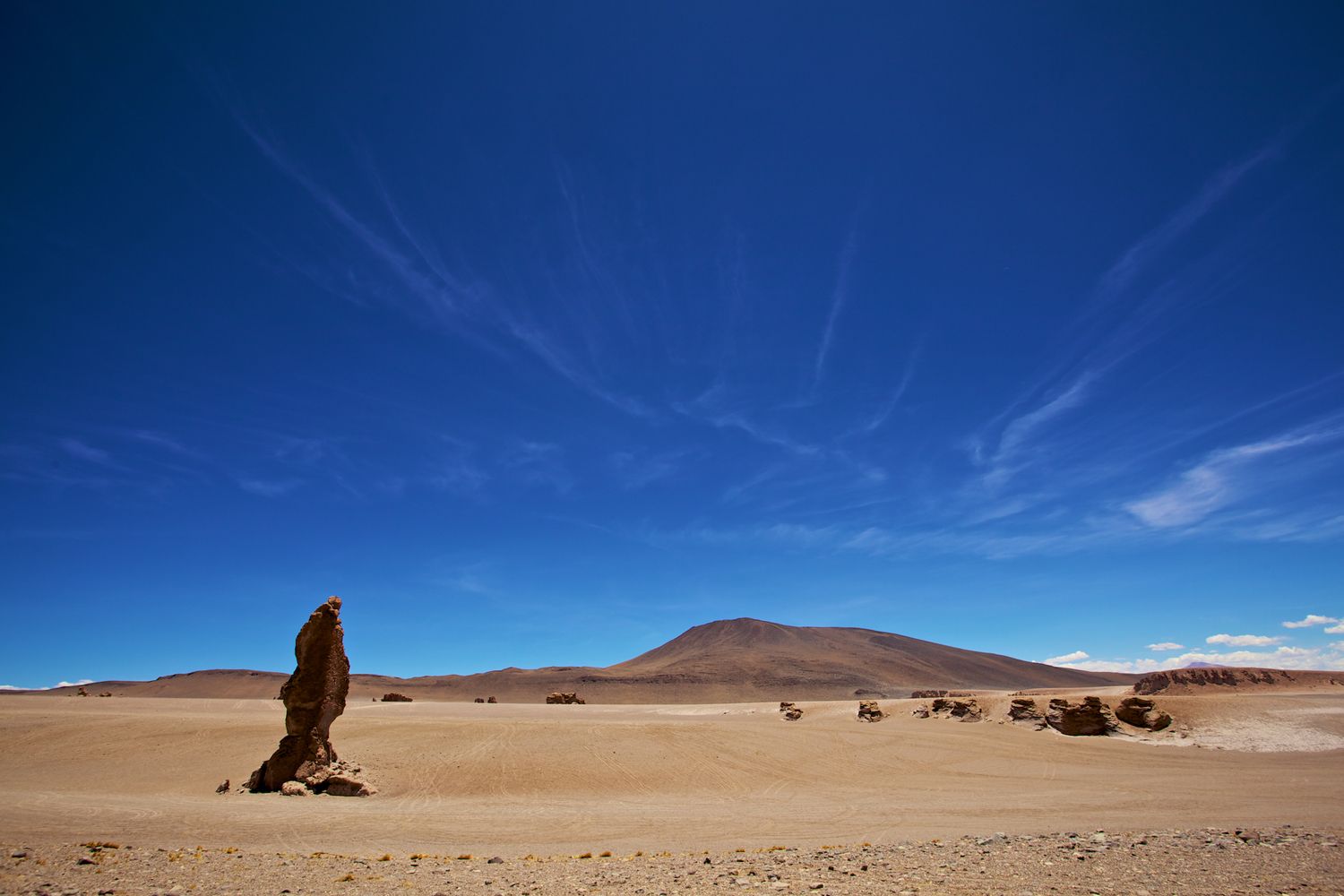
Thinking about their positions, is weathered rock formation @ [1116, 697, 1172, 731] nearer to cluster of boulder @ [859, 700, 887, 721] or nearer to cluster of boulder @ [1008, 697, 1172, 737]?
cluster of boulder @ [1008, 697, 1172, 737]

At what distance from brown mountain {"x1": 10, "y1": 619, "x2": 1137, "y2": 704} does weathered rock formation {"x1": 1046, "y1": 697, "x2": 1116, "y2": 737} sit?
64.9 meters

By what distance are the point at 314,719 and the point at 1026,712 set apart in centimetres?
3060

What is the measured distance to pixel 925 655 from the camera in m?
157

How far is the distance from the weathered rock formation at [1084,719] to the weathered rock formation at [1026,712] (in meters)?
0.78

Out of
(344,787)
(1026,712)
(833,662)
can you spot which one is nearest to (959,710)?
(1026,712)

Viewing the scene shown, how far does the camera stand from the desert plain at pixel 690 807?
25.3ft

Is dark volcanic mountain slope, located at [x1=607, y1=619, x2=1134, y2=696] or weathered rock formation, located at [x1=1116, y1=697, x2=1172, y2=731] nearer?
weathered rock formation, located at [x1=1116, y1=697, x2=1172, y2=731]

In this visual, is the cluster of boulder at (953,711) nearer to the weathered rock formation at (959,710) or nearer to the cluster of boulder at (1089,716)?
the weathered rock formation at (959,710)

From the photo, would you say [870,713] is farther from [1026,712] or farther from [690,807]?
[690,807]

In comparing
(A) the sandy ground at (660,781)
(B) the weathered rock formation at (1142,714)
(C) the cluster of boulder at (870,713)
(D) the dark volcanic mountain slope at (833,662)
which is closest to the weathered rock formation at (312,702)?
(A) the sandy ground at (660,781)

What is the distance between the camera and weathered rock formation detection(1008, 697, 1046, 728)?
101 ft

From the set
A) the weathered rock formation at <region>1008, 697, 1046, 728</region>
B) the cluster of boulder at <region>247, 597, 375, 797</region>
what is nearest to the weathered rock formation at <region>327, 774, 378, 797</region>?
the cluster of boulder at <region>247, 597, 375, 797</region>

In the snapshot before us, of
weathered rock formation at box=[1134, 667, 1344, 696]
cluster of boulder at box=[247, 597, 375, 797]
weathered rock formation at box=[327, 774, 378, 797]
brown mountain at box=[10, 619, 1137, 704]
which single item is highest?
cluster of boulder at box=[247, 597, 375, 797]

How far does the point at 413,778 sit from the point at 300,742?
10.9 ft
